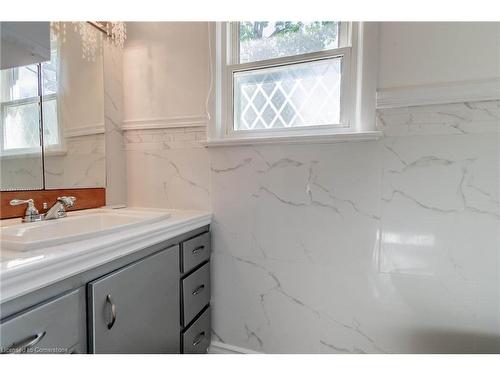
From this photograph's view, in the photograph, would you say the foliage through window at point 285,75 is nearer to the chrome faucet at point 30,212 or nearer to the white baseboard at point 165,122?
the white baseboard at point 165,122

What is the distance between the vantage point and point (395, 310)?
1.10 metres

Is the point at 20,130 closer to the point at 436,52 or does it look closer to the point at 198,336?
the point at 198,336

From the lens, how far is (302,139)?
1.15 metres

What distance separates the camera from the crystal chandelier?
117cm

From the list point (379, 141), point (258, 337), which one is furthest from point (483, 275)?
point (258, 337)

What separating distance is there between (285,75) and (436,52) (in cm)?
63

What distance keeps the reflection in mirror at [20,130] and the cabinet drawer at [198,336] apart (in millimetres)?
933

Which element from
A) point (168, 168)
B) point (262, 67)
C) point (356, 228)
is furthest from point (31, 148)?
point (356, 228)

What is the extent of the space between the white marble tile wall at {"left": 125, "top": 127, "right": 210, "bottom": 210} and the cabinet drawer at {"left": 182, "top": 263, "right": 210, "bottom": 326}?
347 mm

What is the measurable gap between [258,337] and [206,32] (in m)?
1.62

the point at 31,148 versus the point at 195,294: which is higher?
the point at 31,148

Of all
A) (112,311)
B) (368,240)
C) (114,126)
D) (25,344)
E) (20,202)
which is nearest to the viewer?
(25,344)
